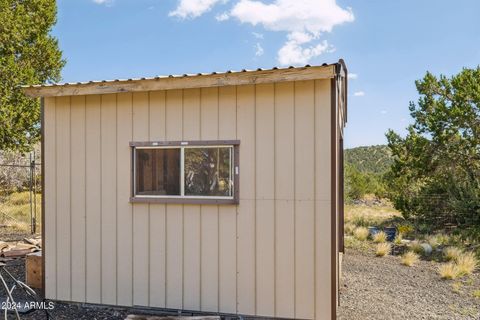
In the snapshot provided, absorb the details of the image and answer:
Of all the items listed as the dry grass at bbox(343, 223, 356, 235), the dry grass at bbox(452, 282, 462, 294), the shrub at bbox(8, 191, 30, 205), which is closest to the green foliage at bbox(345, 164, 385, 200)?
the dry grass at bbox(343, 223, 356, 235)

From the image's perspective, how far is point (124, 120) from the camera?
4438mm

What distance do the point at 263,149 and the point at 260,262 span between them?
1226 mm

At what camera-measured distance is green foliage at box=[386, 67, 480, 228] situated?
11102 mm

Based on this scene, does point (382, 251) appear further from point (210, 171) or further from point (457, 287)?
point (210, 171)

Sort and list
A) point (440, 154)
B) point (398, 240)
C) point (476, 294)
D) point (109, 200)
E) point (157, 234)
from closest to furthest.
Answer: point (157, 234) → point (109, 200) → point (476, 294) → point (398, 240) → point (440, 154)

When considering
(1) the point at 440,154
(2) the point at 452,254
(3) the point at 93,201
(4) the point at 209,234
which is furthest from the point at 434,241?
(3) the point at 93,201

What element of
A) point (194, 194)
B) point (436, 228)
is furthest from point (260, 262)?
point (436, 228)

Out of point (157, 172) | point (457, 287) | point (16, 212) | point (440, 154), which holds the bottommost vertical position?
point (457, 287)

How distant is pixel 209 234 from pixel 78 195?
176cm

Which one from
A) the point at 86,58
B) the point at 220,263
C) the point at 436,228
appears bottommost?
the point at 436,228

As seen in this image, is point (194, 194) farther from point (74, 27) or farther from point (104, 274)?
point (74, 27)

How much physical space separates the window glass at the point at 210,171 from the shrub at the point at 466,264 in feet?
16.3

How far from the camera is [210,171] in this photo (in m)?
4.10

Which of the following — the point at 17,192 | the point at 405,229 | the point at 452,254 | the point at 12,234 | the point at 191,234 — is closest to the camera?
the point at 191,234
